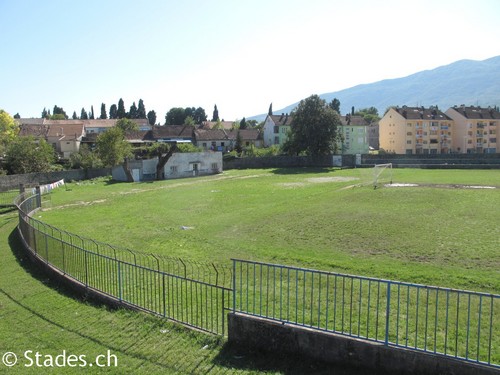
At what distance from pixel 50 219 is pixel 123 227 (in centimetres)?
621

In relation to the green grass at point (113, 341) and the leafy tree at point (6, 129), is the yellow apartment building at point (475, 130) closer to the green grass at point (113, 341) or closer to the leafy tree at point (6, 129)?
the leafy tree at point (6, 129)

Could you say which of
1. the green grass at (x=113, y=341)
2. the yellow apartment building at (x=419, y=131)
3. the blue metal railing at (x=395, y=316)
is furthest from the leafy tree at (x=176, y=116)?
the blue metal railing at (x=395, y=316)

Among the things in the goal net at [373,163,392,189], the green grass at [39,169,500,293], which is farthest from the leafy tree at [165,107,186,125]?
Result: the green grass at [39,169,500,293]

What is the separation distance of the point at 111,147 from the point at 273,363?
52237mm

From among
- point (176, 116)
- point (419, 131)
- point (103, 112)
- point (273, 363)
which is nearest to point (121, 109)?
point (103, 112)

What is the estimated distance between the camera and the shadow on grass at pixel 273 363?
7.03 m

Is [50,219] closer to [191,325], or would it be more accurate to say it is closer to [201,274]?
[201,274]

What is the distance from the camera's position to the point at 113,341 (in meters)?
8.58

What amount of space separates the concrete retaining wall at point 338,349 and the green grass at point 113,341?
0.65 ft

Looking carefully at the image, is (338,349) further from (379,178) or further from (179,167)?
(179,167)

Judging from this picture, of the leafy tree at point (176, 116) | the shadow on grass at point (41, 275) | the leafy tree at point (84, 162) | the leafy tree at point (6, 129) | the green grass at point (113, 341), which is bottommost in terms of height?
the shadow on grass at point (41, 275)

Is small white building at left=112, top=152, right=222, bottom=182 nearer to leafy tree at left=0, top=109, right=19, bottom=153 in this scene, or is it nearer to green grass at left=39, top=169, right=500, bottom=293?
green grass at left=39, top=169, right=500, bottom=293

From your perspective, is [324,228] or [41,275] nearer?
[41,275]

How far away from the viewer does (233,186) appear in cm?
4019
